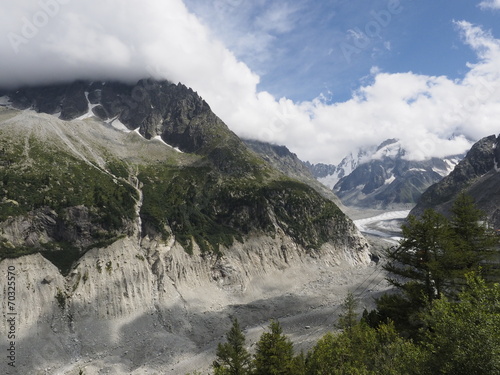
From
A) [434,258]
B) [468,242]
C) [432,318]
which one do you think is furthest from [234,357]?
[468,242]

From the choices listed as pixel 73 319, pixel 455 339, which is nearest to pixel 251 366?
pixel 455 339

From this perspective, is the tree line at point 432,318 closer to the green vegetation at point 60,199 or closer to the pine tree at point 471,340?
the pine tree at point 471,340

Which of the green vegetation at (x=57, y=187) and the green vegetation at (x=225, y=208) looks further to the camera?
the green vegetation at (x=225, y=208)

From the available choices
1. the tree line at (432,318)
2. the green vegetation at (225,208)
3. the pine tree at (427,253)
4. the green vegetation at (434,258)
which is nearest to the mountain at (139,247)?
the green vegetation at (225,208)

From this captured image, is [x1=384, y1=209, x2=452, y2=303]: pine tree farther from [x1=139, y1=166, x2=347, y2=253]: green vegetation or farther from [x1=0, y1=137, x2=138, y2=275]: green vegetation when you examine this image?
[x1=139, y1=166, x2=347, y2=253]: green vegetation

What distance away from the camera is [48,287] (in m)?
73.5

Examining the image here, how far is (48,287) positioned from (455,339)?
82.3 m

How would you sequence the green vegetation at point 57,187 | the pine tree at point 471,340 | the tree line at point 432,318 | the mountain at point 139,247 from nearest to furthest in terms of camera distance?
the pine tree at point 471,340 → the tree line at point 432,318 → the mountain at point 139,247 → the green vegetation at point 57,187

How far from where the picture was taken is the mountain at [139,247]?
226 ft

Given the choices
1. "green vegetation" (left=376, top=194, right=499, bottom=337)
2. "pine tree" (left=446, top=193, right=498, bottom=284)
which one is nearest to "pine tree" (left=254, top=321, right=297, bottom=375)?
"green vegetation" (left=376, top=194, right=499, bottom=337)

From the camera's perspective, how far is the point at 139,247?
99.4 metres

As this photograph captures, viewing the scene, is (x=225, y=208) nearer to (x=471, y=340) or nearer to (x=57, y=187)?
(x=57, y=187)

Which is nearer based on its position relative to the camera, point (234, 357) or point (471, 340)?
point (471, 340)

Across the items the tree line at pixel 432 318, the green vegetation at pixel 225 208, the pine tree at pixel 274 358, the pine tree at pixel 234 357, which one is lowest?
the pine tree at pixel 234 357
